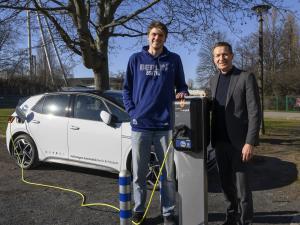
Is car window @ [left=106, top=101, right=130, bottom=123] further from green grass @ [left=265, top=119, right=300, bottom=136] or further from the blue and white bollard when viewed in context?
green grass @ [left=265, top=119, right=300, bottom=136]

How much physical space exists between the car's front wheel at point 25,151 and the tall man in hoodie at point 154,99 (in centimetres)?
360

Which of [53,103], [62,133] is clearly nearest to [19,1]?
[53,103]

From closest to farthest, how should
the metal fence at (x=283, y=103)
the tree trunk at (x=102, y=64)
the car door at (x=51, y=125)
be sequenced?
the car door at (x=51, y=125), the tree trunk at (x=102, y=64), the metal fence at (x=283, y=103)

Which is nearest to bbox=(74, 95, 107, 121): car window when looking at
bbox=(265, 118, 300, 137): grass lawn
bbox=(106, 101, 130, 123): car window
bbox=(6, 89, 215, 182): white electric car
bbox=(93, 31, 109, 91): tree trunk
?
bbox=(6, 89, 215, 182): white electric car

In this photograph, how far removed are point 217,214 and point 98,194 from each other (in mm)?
1884

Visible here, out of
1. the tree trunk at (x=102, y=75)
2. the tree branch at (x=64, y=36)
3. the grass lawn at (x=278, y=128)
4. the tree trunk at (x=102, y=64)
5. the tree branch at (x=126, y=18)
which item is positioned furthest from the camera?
the grass lawn at (x=278, y=128)

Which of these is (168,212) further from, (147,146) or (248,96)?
(248,96)

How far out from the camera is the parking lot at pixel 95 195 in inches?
211

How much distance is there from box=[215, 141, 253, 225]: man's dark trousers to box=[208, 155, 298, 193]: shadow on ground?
1786 millimetres

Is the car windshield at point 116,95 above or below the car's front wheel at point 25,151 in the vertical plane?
above

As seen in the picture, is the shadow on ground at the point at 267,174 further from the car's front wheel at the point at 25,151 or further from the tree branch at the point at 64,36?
the tree branch at the point at 64,36

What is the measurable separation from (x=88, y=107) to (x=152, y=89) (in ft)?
9.70

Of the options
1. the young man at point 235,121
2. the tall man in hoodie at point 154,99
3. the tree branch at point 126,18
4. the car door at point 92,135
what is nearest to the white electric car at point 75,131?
the car door at point 92,135

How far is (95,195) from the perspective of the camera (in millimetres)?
6398
